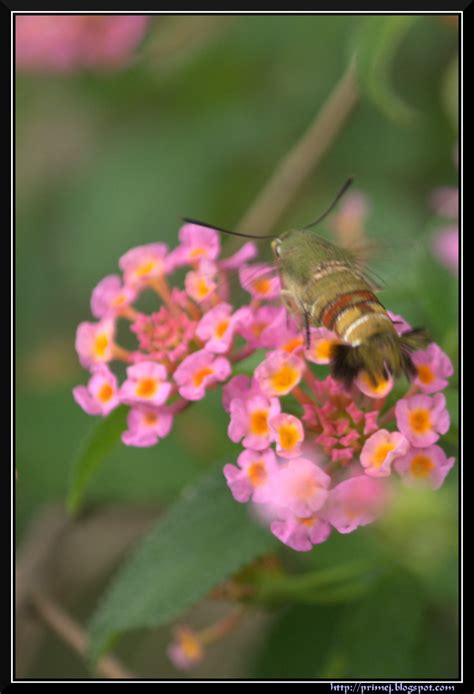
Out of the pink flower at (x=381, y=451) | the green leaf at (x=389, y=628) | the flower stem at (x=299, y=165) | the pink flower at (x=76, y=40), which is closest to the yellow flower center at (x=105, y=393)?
the pink flower at (x=381, y=451)

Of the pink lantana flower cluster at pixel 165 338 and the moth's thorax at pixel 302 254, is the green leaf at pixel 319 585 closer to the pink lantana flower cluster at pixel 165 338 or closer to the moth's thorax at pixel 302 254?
the pink lantana flower cluster at pixel 165 338

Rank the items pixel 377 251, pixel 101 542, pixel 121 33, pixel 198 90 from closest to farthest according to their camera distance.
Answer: pixel 377 251 → pixel 101 542 → pixel 121 33 → pixel 198 90

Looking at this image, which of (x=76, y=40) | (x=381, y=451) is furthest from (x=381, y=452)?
(x=76, y=40)

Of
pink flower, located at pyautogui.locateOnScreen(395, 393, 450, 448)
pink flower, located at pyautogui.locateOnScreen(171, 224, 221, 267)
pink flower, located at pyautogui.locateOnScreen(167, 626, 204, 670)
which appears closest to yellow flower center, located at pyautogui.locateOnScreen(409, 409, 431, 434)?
pink flower, located at pyautogui.locateOnScreen(395, 393, 450, 448)

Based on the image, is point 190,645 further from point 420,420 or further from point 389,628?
point 420,420

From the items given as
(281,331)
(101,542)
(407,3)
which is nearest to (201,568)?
(281,331)

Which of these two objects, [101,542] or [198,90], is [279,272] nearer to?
[101,542]

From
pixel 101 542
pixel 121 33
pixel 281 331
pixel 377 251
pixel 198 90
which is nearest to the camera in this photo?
pixel 281 331
